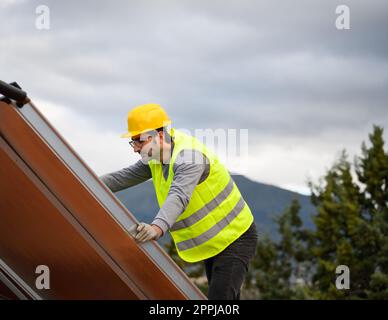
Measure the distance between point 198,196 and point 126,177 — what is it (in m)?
0.60

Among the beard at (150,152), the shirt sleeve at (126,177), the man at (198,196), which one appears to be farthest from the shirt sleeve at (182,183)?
the shirt sleeve at (126,177)

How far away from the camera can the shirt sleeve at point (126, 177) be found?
14.9ft

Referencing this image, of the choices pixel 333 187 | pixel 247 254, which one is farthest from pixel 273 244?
pixel 247 254

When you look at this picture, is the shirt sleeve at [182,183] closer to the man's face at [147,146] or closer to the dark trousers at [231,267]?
the man's face at [147,146]

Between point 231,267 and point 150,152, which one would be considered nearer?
point 150,152

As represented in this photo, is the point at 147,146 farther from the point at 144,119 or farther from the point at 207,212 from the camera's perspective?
the point at 207,212

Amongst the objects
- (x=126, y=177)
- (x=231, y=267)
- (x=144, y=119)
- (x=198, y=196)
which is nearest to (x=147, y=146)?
(x=144, y=119)

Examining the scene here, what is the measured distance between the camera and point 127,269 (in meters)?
3.00

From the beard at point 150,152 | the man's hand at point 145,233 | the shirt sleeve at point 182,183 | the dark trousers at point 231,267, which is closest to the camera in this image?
the man's hand at point 145,233

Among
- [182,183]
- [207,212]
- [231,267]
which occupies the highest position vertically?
[182,183]

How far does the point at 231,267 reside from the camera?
4227 millimetres

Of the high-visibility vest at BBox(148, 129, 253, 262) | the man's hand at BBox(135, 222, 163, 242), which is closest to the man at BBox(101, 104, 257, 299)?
the high-visibility vest at BBox(148, 129, 253, 262)

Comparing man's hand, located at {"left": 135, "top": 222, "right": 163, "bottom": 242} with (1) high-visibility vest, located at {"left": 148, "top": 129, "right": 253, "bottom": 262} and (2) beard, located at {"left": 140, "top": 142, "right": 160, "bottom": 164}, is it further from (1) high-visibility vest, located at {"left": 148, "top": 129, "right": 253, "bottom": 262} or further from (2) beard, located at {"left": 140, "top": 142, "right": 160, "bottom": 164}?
(1) high-visibility vest, located at {"left": 148, "top": 129, "right": 253, "bottom": 262}

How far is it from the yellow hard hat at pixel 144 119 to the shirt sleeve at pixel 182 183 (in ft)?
0.92
